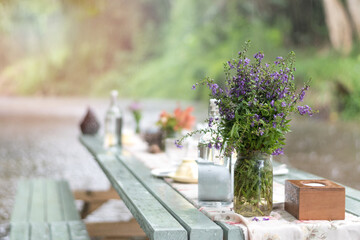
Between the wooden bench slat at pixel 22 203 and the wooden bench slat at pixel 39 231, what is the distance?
4.4 inches

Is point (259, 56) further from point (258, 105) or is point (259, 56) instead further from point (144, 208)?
point (144, 208)

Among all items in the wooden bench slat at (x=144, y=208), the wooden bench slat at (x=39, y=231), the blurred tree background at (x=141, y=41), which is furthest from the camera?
the blurred tree background at (x=141, y=41)

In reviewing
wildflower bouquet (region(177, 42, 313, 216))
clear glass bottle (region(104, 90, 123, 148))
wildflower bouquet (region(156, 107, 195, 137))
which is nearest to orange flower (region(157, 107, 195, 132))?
wildflower bouquet (region(156, 107, 195, 137))

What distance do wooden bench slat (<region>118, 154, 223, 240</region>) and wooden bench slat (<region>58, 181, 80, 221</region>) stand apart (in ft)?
2.01

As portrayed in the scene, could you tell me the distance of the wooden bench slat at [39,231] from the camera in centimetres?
225

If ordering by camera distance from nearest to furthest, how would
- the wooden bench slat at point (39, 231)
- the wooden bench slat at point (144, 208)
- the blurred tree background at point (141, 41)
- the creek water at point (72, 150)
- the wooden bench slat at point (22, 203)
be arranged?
the wooden bench slat at point (144, 208) < the wooden bench slat at point (39, 231) < the wooden bench slat at point (22, 203) < the creek water at point (72, 150) < the blurred tree background at point (141, 41)

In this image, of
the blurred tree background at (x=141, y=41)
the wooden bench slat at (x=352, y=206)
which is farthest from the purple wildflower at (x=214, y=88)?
the blurred tree background at (x=141, y=41)

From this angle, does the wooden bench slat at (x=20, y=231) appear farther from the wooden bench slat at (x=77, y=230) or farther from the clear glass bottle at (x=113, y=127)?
the clear glass bottle at (x=113, y=127)

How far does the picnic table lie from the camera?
1222 millimetres

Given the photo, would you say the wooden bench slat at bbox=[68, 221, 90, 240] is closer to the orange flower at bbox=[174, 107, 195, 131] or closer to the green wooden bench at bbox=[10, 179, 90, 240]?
the green wooden bench at bbox=[10, 179, 90, 240]

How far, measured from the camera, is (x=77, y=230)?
7.75 ft

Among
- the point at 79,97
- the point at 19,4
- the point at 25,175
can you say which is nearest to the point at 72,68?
the point at 79,97

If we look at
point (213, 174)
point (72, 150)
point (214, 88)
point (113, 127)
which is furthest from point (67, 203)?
point (72, 150)

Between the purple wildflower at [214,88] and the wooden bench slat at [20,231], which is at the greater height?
the purple wildflower at [214,88]
